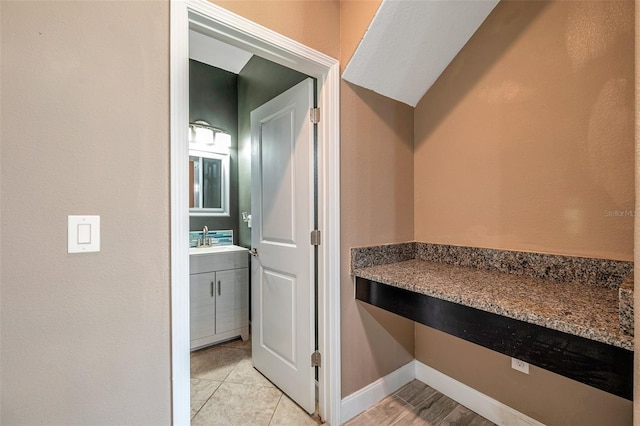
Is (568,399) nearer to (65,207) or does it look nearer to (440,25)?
(440,25)

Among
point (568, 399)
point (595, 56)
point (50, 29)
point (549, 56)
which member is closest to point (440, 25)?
point (549, 56)

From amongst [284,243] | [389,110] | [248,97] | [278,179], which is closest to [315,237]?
[284,243]

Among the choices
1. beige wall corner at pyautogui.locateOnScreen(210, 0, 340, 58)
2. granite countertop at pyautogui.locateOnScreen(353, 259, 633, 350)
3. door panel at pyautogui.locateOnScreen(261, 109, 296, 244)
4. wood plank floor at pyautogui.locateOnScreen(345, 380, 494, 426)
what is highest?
beige wall corner at pyautogui.locateOnScreen(210, 0, 340, 58)

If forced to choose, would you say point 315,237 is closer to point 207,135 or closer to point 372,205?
point 372,205

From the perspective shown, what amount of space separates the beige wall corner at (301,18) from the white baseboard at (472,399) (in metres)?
2.11

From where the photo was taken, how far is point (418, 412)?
1689 mm

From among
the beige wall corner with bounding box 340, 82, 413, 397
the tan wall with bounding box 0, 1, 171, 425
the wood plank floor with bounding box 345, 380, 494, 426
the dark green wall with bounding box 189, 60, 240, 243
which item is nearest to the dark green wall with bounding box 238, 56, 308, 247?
the dark green wall with bounding box 189, 60, 240, 243

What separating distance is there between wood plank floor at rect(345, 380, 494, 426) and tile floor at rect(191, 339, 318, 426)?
14.0 inches

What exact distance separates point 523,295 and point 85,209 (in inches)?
65.1

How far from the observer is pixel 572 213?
1.35 m

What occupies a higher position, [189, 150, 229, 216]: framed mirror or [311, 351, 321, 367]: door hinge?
[189, 150, 229, 216]: framed mirror

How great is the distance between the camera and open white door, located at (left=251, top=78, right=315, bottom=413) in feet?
5.55

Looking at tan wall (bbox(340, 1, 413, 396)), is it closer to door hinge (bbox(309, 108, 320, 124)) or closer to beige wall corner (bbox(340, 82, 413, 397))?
beige wall corner (bbox(340, 82, 413, 397))

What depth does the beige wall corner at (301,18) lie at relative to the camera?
1271 millimetres
